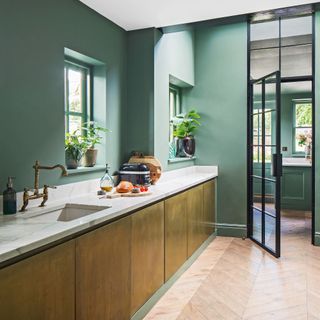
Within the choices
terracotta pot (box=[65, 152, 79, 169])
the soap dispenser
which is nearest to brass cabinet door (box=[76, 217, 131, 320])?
the soap dispenser

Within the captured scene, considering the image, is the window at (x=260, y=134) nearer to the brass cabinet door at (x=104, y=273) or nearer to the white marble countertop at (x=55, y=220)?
the white marble countertop at (x=55, y=220)

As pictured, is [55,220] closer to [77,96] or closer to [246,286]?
[77,96]

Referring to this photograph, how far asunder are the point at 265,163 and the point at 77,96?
7.75 ft

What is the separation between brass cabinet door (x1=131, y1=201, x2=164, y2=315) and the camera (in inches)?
93.7

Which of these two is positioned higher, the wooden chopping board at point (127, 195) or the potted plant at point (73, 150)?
the potted plant at point (73, 150)

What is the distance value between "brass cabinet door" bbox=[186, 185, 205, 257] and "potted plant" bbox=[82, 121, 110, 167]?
38.4 inches

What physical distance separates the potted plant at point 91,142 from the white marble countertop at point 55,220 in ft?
0.65

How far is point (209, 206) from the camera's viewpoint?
4371mm

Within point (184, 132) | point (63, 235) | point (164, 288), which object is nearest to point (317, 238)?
point (184, 132)

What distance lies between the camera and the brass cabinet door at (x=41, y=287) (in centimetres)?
134

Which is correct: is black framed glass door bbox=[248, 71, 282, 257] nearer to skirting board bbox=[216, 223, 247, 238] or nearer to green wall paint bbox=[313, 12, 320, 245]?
skirting board bbox=[216, 223, 247, 238]


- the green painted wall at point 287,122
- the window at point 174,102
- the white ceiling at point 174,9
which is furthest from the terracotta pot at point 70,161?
the green painted wall at point 287,122

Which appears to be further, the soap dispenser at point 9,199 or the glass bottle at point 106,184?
the glass bottle at point 106,184

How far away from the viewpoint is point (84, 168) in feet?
9.81
